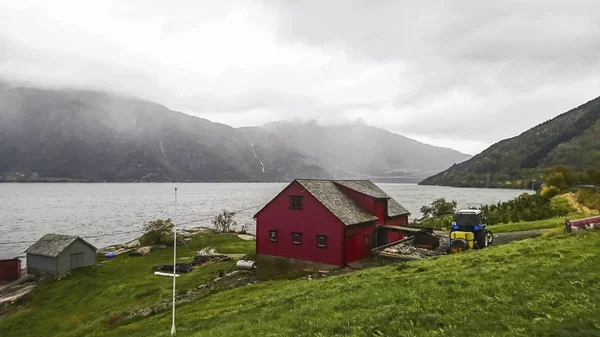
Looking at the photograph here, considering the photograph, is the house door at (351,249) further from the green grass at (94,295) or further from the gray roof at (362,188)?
the green grass at (94,295)

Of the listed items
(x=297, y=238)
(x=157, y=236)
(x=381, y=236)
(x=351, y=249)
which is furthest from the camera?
(x=157, y=236)

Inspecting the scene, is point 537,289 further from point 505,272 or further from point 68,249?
point 68,249

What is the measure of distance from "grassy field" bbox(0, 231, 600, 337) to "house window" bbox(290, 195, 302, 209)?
1017cm

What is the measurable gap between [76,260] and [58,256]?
9.61ft

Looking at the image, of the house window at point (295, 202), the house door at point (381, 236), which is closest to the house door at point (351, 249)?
the house door at point (381, 236)

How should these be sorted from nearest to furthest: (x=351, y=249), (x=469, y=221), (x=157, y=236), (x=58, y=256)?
(x=469, y=221), (x=351, y=249), (x=58, y=256), (x=157, y=236)

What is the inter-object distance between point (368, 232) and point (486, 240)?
12.0m

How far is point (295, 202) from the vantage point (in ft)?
137

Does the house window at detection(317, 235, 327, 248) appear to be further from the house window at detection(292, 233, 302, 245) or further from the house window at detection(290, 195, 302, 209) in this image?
the house window at detection(290, 195, 302, 209)

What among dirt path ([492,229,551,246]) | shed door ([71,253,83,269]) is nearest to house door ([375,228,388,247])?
dirt path ([492,229,551,246])

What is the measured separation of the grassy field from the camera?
39.8 feet

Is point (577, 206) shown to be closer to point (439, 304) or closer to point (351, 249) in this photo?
point (351, 249)

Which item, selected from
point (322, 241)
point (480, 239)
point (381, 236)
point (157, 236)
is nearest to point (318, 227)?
point (322, 241)

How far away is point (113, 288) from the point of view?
46.5 meters
